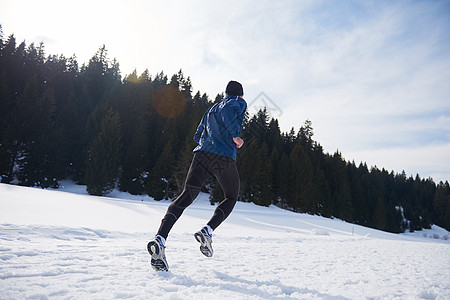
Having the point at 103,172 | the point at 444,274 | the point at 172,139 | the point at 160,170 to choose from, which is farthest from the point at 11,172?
the point at 444,274

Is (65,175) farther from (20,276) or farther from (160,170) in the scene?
(20,276)

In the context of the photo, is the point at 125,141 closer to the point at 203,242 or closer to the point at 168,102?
the point at 168,102

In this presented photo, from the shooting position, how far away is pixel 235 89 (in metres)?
2.88

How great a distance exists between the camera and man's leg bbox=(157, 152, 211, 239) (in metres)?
2.27

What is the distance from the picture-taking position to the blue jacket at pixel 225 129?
2555 mm

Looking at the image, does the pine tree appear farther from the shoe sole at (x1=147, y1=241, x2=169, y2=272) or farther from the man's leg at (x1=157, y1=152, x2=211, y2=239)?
the shoe sole at (x1=147, y1=241, x2=169, y2=272)

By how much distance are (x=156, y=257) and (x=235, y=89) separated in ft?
6.38

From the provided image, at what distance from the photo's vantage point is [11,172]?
29.0 m

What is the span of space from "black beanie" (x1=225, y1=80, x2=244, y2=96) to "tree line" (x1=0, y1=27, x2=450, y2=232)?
29.0 meters

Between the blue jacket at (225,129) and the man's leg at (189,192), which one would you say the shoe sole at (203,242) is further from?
the blue jacket at (225,129)

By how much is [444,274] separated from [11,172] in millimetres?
38159

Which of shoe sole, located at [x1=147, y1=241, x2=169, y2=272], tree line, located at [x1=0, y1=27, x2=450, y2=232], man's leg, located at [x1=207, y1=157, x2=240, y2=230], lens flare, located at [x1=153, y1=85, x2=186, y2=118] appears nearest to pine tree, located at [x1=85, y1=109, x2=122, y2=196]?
tree line, located at [x1=0, y1=27, x2=450, y2=232]

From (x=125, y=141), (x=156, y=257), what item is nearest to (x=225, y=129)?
(x=156, y=257)

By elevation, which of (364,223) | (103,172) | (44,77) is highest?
(44,77)
